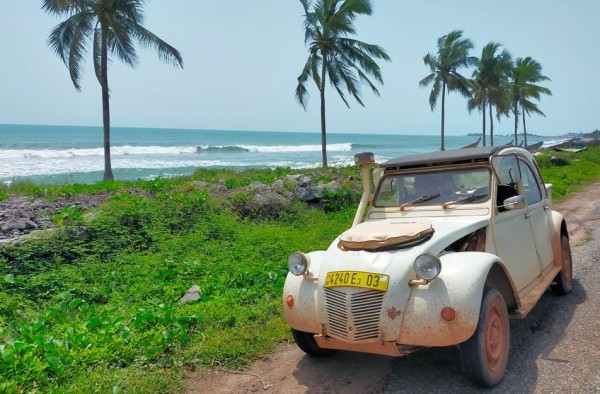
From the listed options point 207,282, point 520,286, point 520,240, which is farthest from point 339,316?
point 207,282

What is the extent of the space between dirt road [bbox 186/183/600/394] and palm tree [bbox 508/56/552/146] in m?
38.4

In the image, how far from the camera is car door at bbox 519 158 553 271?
4.99 meters

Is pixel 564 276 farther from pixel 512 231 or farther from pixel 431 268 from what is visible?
pixel 431 268

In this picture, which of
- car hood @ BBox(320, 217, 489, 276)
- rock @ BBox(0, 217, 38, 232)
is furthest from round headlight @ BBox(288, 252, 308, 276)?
rock @ BBox(0, 217, 38, 232)

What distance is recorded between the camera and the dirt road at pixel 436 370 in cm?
349

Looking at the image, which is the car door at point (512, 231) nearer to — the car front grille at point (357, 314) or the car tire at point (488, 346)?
the car tire at point (488, 346)

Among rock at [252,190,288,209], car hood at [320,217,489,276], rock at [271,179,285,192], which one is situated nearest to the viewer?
car hood at [320,217,489,276]

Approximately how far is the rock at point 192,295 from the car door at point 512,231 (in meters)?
3.35

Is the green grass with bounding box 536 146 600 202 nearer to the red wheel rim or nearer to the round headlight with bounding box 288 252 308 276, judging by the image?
the red wheel rim

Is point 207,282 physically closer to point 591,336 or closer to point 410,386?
point 410,386

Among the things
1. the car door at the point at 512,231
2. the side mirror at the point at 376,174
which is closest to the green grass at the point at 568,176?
the car door at the point at 512,231

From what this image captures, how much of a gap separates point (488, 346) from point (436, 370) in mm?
488

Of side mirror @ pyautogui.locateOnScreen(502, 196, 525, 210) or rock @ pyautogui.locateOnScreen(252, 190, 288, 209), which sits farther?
rock @ pyautogui.locateOnScreen(252, 190, 288, 209)

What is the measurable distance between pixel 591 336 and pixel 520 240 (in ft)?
3.29
